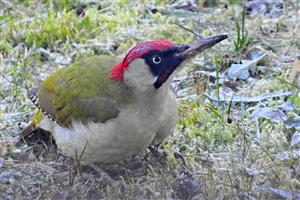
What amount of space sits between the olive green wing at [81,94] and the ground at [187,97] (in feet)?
0.97

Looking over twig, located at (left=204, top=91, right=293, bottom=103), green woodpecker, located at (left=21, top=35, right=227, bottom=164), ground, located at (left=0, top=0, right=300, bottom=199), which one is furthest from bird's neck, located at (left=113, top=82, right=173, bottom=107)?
twig, located at (left=204, top=91, right=293, bottom=103)

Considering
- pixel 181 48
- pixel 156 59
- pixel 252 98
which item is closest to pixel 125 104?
pixel 156 59

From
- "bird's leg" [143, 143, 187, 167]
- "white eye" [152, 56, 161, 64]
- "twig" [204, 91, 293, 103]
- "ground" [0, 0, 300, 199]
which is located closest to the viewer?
"white eye" [152, 56, 161, 64]

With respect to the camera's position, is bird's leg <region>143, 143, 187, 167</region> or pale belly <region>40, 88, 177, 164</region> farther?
bird's leg <region>143, 143, 187, 167</region>

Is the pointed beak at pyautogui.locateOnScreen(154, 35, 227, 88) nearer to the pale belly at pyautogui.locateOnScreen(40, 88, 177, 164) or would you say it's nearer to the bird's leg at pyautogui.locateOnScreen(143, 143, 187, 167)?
the pale belly at pyautogui.locateOnScreen(40, 88, 177, 164)

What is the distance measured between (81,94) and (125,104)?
13.5 inches

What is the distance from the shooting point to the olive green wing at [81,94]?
4617 millimetres

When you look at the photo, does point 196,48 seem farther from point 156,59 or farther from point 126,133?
point 126,133

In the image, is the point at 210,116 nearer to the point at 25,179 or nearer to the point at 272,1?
the point at 25,179

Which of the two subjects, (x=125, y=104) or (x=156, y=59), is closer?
(x=156, y=59)

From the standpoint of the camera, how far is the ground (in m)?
4.57

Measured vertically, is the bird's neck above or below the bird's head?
below

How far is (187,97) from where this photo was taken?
568 cm

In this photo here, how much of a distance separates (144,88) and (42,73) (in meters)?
1.86
